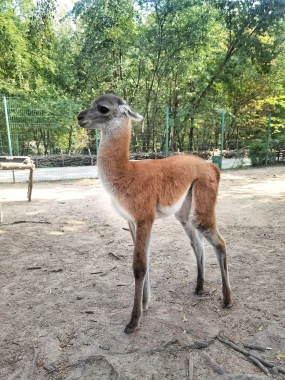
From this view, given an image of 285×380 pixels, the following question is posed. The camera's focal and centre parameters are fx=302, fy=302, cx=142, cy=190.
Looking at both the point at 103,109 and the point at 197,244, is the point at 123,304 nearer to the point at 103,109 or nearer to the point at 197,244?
the point at 197,244

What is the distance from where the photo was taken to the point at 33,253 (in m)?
4.10

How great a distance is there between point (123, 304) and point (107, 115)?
5.73 feet

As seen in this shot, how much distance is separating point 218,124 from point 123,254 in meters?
12.2

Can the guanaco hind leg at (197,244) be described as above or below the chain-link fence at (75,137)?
below

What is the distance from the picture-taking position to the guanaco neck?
8.24ft

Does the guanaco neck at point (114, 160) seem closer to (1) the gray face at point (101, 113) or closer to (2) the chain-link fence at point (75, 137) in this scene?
(1) the gray face at point (101, 113)

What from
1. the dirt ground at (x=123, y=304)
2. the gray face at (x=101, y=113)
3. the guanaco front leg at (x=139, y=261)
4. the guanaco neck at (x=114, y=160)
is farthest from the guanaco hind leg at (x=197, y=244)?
the gray face at (x=101, y=113)

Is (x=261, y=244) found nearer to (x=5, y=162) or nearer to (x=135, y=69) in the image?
(x=5, y=162)

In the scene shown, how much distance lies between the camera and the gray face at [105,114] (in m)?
2.59

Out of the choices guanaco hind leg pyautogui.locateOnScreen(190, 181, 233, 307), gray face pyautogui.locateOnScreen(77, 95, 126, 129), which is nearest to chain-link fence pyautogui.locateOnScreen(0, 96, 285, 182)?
gray face pyautogui.locateOnScreen(77, 95, 126, 129)

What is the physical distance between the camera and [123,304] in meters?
2.86

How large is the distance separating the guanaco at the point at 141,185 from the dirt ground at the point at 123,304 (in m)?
0.25

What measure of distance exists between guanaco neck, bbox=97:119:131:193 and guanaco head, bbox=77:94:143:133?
0.17 feet

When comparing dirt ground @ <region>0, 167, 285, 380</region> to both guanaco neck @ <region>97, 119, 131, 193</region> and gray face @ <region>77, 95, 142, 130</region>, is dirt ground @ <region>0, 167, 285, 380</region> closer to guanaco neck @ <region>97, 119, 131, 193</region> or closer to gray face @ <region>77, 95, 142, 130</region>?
guanaco neck @ <region>97, 119, 131, 193</region>
